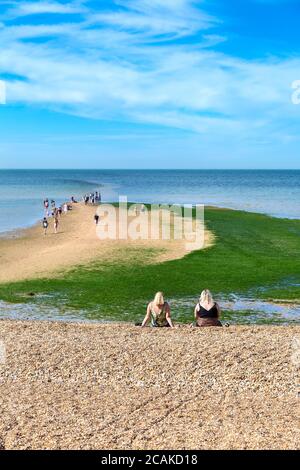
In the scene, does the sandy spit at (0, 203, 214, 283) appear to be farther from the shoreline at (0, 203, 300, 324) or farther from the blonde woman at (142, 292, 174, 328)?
the blonde woman at (142, 292, 174, 328)

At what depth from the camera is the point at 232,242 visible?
130 ft

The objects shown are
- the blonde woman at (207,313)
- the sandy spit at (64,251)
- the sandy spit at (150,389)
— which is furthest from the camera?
the sandy spit at (64,251)

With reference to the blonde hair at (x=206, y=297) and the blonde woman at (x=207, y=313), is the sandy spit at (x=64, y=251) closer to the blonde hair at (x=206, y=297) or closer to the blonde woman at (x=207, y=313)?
the blonde woman at (x=207, y=313)

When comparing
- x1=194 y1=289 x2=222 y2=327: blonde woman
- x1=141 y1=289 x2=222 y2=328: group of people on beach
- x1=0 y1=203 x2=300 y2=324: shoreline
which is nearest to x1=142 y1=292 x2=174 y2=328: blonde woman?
x1=141 y1=289 x2=222 y2=328: group of people on beach

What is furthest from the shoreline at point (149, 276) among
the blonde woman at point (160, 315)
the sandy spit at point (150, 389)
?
the sandy spit at point (150, 389)

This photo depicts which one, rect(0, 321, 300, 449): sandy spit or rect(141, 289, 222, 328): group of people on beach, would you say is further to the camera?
rect(141, 289, 222, 328): group of people on beach

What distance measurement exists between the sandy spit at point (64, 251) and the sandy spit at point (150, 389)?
14.9m

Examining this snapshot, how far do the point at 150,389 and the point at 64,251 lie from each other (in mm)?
25062

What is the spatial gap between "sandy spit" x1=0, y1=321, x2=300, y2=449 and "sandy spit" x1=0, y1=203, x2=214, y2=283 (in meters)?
14.9

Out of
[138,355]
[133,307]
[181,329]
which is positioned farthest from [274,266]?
[138,355]

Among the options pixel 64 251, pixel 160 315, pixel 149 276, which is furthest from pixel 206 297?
pixel 64 251

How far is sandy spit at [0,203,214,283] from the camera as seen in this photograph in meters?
31.2

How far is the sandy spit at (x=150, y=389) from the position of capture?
404 inches

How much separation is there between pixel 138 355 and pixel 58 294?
1227cm
